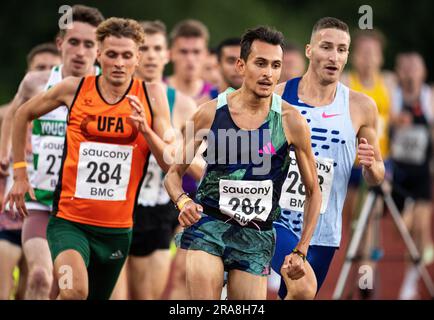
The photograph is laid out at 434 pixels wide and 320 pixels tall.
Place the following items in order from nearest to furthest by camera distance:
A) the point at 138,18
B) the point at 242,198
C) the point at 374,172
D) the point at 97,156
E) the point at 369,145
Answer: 1. the point at 242,198
2. the point at 369,145
3. the point at 374,172
4. the point at 97,156
5. the point at 138,18

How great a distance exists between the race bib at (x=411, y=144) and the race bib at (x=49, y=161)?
6928 mm

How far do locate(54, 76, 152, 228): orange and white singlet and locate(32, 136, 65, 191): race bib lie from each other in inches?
31.4

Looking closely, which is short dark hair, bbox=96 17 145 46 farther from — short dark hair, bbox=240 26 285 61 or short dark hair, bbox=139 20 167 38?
short dark hair, bbox=139 20 167 38

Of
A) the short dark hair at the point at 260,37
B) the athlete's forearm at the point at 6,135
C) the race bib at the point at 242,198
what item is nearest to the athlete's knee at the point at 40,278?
the athlete's forearm at the point at 6,135

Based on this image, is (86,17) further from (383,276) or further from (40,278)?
(383,276)

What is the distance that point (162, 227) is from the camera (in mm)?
10125

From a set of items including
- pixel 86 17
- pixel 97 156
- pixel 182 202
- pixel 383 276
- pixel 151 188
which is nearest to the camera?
pixel 182 202

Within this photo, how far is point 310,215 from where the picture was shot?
746 centimetres

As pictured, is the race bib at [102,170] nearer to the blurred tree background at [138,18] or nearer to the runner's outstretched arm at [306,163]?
the runner's outstretched arm at [306,163]

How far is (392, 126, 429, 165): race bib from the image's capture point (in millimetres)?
15086

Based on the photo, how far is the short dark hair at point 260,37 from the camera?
7457 millimetres

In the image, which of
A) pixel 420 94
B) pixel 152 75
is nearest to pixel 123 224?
pixel 152 75

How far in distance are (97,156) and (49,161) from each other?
102 centimetres

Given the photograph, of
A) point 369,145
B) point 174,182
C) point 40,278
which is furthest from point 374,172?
point 40,278
